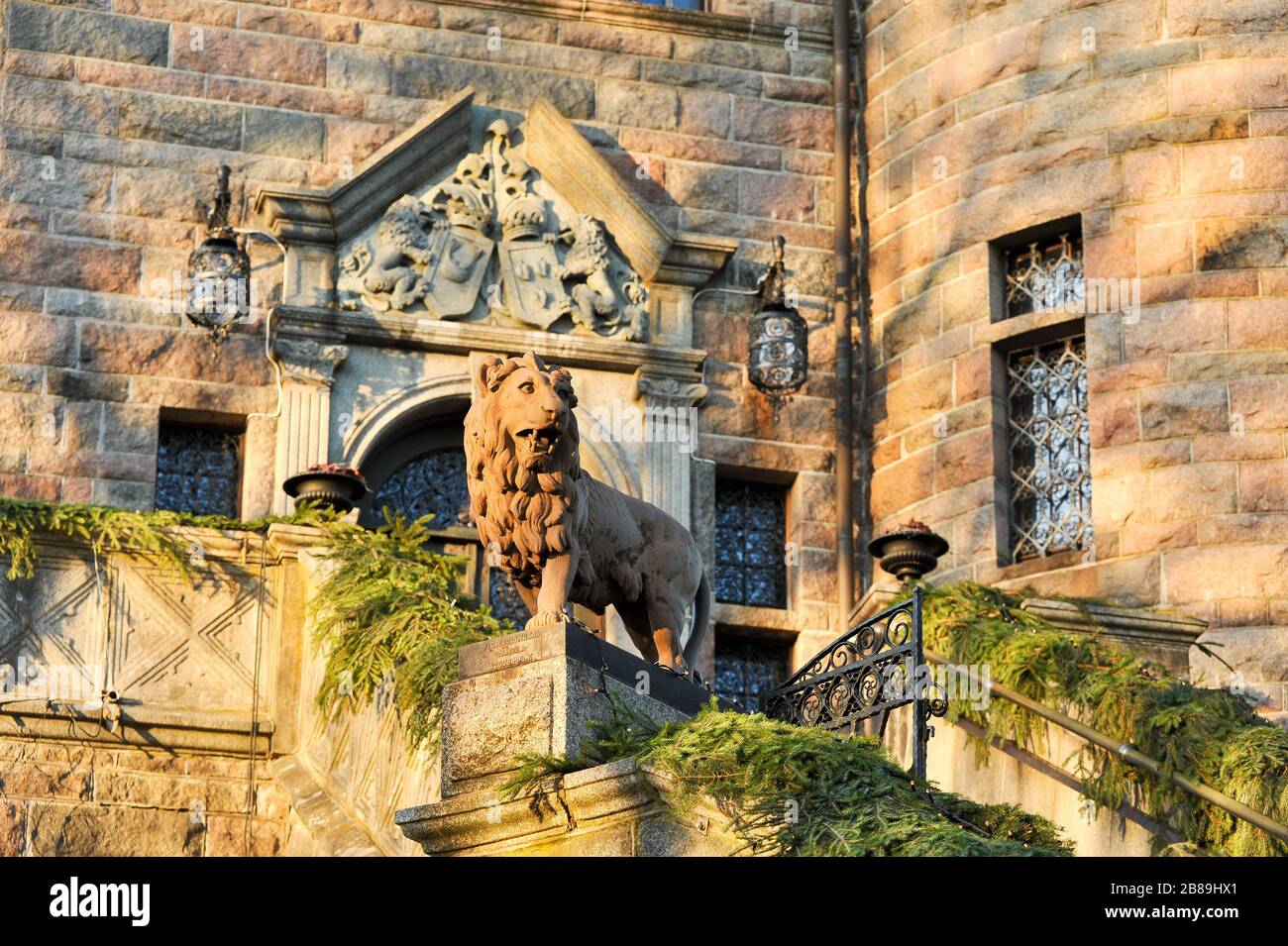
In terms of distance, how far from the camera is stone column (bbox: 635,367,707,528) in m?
18.9

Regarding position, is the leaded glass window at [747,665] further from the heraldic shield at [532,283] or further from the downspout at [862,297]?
the heraldic shield at [532,283]

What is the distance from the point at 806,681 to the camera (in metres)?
13.8

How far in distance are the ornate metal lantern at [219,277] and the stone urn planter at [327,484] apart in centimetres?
203

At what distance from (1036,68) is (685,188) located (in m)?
2.60

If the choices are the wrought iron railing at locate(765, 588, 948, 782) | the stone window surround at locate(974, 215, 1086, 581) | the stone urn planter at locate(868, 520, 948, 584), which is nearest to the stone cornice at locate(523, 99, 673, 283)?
the stone window surround at locate(974, 215, 1086, 581)

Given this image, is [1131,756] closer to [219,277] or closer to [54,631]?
[54,631]

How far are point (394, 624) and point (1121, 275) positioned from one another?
239 inches

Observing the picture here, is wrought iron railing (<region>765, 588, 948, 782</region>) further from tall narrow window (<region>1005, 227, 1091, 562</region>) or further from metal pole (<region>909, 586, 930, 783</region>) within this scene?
tall narrow window (<region>1005, 227, 1091, 562</region>)

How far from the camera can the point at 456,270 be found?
19.0m

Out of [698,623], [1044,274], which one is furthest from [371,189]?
[698,623]

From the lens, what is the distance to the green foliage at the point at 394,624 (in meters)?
13.6

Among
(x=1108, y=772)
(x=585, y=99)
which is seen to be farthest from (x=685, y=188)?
(x=1108, y=772)

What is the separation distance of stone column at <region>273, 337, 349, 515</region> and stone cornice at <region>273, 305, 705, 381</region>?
13cm
